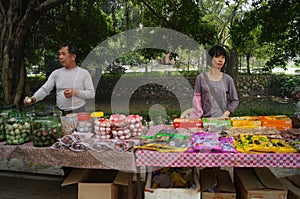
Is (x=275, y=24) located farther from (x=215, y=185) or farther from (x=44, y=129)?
(x=44, y=129)

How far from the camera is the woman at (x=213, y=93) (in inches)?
106

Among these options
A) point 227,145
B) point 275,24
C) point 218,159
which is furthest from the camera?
point 275,24

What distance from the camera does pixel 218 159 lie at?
1.92 m

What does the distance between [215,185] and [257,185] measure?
0.29 meters

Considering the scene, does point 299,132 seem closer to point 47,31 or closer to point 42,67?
point 47,31

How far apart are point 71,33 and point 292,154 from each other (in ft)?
20.8

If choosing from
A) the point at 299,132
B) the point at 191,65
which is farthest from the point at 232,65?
the point at 299,132

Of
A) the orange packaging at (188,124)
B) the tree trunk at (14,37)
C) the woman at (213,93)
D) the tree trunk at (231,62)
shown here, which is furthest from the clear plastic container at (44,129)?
the tree trunk at (231,62)

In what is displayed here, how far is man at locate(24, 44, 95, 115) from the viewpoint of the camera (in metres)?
2.81

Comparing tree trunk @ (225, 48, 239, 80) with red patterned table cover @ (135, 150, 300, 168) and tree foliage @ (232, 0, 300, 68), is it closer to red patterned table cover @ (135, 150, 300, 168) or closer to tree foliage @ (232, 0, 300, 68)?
tree foliage @ (232, 0, 300, 68)

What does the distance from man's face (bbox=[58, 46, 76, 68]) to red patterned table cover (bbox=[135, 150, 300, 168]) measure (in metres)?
1.29

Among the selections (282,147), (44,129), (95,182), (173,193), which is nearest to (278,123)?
(282,147)

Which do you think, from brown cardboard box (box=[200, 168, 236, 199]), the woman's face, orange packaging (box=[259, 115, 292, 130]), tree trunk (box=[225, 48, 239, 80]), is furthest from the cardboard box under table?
tree trunk (box=[225, 48, 239, 80])

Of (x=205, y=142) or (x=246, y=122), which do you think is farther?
(x=246, y=122)
